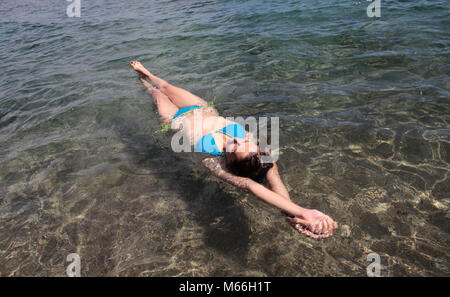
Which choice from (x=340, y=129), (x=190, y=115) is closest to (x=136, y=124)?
(x=190, y=115)

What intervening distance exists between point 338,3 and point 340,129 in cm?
917

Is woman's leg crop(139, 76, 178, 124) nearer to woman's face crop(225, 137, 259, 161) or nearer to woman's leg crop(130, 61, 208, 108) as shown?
woman's leg crop(130, 61, 208, 108)

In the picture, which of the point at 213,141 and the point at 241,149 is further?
the point at 213,141

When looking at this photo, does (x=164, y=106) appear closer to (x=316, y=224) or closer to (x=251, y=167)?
(x=251, y=167)

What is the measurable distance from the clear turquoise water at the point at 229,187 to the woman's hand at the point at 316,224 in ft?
1.48

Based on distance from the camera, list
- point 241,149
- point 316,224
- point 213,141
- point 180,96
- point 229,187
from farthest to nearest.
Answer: point 180,96
point 213,141
point 229,187
point 241,149
point 316,224

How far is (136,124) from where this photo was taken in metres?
5.57

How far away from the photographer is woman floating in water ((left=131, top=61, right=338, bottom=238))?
2.73 meters

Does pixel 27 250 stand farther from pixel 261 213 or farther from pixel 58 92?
pixel 58 92

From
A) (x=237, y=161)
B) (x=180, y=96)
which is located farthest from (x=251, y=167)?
(x=180, y=96)

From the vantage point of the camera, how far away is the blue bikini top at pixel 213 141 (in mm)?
4191

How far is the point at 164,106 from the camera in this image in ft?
18.3

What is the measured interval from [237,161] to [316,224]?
49.2 inches

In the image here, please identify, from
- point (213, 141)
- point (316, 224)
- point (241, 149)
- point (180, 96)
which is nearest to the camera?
→ point (316, 224)
